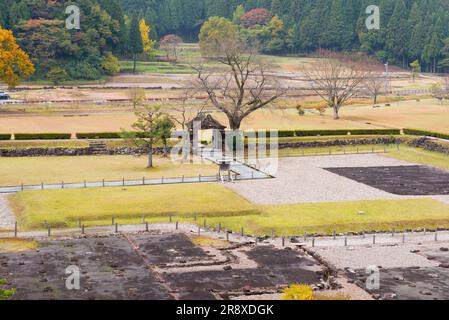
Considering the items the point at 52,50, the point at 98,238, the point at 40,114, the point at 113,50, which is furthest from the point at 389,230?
the point at 113,50

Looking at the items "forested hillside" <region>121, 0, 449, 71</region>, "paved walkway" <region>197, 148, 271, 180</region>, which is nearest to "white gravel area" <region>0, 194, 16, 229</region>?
"paved walkway" <region>197, 148, 271, 180</region>

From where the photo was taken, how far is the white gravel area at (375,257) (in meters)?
38.9

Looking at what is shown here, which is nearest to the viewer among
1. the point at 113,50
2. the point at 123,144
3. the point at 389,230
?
the point at 389,230

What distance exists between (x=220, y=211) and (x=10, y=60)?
54491 mm

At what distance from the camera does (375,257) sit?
40.2 m

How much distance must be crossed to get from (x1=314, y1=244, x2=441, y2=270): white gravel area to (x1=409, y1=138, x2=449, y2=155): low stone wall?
33315 millimetres

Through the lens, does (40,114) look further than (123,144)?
Yes

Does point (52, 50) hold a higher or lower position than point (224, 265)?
higher

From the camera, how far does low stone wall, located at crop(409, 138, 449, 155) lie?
2916 inches

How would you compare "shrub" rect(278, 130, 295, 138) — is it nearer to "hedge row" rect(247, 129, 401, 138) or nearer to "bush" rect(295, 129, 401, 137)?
"hedge row" rect(247, 129, 401, 138)
